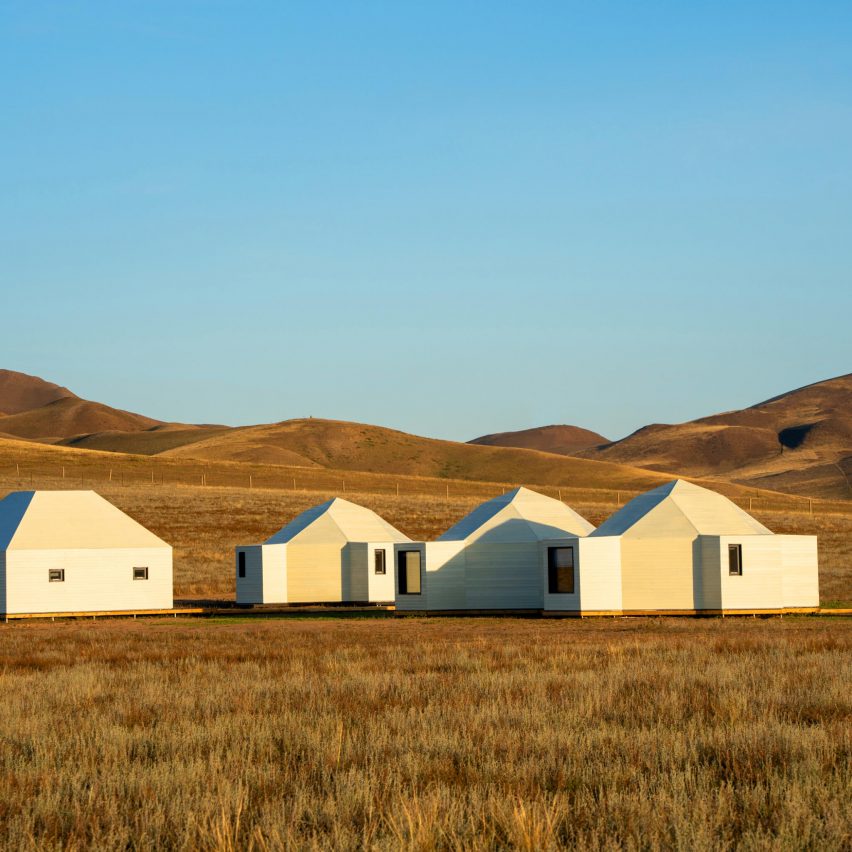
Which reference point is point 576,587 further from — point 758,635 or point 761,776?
point 761,776

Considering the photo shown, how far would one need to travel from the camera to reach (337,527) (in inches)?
1885

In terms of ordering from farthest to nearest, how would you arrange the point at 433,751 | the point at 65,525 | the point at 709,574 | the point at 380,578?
the point at 380,578 → the point at 65,525 → the point at 709,574 → the point at 433,751

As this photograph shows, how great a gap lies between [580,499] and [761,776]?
86158 millimetres

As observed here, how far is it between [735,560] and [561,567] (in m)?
4.85

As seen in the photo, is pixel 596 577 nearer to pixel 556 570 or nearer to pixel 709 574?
pixel 556 570

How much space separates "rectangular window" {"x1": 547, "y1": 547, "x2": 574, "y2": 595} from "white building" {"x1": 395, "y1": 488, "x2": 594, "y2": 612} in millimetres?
846

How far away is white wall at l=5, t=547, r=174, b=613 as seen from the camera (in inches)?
1590

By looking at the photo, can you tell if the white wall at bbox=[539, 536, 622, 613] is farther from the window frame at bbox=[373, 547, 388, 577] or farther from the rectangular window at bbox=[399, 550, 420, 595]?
the window frame at bbox=[373, 547, 388, 577]

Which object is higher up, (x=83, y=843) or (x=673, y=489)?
(x=673, y=489)

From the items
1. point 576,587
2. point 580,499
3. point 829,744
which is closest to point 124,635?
point 576,587

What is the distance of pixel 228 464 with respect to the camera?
342ft

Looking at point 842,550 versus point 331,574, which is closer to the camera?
point 331,574

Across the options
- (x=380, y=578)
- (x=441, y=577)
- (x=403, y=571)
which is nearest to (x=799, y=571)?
(x=441, y=577)

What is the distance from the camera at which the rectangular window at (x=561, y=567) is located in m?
38.0
